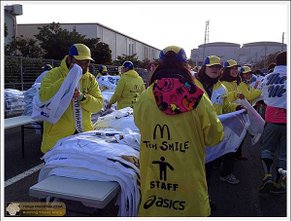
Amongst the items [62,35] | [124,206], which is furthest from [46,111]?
[62,35]

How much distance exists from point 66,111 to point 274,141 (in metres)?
2.64

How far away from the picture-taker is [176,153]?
2166mm

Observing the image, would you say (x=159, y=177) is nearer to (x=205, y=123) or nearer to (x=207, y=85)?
(x=205, y=123)

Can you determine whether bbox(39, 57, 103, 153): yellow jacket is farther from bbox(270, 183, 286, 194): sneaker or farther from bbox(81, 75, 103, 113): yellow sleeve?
bbox(270, 183, 286, 194): sneaker

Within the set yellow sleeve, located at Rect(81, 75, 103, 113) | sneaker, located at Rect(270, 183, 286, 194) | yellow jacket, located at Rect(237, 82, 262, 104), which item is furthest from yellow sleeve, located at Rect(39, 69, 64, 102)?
yellow jacket, located at Rect(237, 82, 262, 104)

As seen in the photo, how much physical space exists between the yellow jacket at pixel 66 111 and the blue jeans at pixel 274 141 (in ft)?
7.28

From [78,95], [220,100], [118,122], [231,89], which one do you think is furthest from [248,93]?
[78,95]

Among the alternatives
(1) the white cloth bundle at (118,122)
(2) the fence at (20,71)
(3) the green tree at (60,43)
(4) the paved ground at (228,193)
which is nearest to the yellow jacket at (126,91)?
(1) the white cloth bundle at (118,122)

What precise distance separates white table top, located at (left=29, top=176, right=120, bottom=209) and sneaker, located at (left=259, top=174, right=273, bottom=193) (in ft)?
8.06

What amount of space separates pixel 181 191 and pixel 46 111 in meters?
1.62

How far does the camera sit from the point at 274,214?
3633 mm

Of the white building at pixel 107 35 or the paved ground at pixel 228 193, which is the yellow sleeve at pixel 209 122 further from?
the white building at pixel 107 35

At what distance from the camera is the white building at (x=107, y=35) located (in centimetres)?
3512

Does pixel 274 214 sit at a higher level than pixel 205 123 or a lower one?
lower
